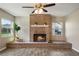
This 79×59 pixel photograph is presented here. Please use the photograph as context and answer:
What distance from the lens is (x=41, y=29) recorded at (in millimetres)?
7148

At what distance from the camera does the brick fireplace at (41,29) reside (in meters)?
7.03

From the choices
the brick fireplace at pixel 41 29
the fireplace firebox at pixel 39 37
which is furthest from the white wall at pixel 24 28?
the fireplace firebox at pixel 39 37

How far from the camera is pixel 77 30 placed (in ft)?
15.4

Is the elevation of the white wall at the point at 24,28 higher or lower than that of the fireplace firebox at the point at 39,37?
higher

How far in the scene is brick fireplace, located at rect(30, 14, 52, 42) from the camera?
7.03m

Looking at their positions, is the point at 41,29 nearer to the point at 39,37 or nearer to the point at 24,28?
the point at 39,37

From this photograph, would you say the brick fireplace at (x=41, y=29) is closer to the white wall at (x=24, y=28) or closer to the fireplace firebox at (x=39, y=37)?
the fireplace firebox at (x=39, y=37)

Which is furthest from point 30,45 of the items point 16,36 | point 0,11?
point 0,11

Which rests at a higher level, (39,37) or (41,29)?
(41,29)

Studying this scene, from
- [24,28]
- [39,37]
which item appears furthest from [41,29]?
[24,28]

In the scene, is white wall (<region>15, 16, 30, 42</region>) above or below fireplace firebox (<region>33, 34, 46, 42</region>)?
above

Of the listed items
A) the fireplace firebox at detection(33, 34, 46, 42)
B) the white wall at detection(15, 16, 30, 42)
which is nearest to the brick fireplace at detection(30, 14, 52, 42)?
the fireplace firebox at detection(33, 34, 46, 42)

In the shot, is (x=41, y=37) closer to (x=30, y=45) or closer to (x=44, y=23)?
(x=44, y=23)

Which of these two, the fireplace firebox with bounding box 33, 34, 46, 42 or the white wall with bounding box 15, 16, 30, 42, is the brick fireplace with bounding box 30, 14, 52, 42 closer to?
the fireplace firebox with bounding box 33, 34, 46, 42
